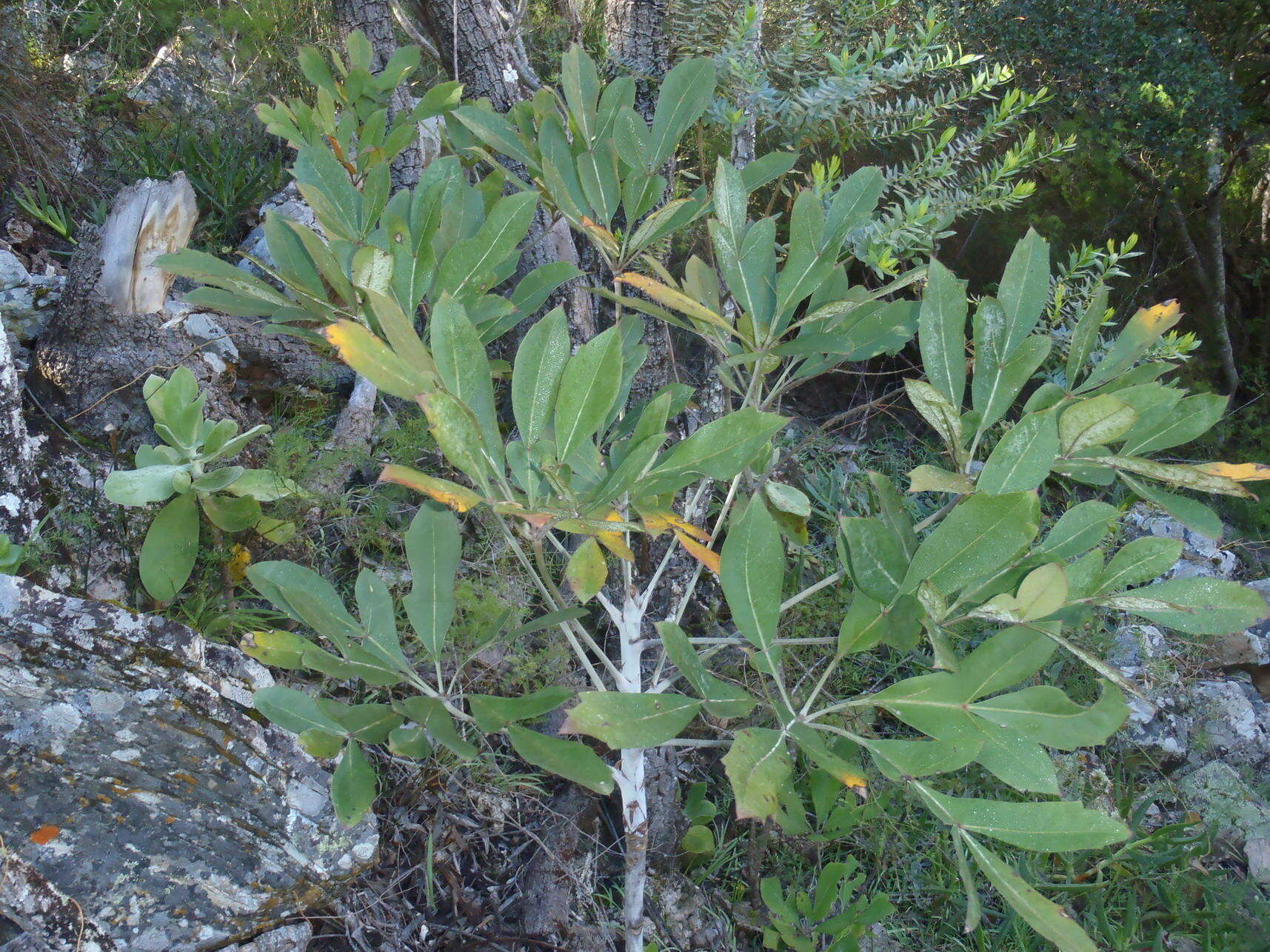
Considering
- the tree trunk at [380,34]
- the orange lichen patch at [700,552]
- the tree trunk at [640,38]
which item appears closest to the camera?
the orange lichen patch at [700,552]

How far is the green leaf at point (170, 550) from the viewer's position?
1.63 metres

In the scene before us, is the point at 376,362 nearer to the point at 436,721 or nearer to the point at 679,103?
the point at 436,721

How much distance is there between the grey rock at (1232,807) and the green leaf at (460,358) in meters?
2.29

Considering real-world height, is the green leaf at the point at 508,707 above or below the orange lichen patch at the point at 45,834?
above

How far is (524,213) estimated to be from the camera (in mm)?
1208

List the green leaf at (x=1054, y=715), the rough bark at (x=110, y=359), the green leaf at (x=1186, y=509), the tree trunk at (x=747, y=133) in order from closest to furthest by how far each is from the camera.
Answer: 1. the green leaf at (x=1054, y=715)
2. the green leaf at (x=1186, y=509)
3. the rough bark at (x=110, y=359)
4. the tree trunk at (x=747, y=133)

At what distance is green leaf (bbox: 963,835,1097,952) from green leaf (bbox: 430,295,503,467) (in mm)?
706

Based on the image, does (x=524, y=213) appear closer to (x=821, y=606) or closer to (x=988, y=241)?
(x=821, y=606)

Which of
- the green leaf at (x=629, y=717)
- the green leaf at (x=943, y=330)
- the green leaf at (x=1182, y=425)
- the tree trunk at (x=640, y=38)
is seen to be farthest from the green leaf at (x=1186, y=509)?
the tree trunk at (x=640, y=38)

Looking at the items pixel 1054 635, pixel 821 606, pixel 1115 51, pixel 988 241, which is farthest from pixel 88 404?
pixel 1115 51

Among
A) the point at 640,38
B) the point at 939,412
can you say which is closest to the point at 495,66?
the point at 640,38

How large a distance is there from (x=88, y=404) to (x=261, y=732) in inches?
41.6

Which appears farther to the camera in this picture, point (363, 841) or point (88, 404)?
point (88, 404)

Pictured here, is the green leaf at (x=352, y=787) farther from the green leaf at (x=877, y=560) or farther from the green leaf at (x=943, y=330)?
the green leaf at (x=943, y=330)
